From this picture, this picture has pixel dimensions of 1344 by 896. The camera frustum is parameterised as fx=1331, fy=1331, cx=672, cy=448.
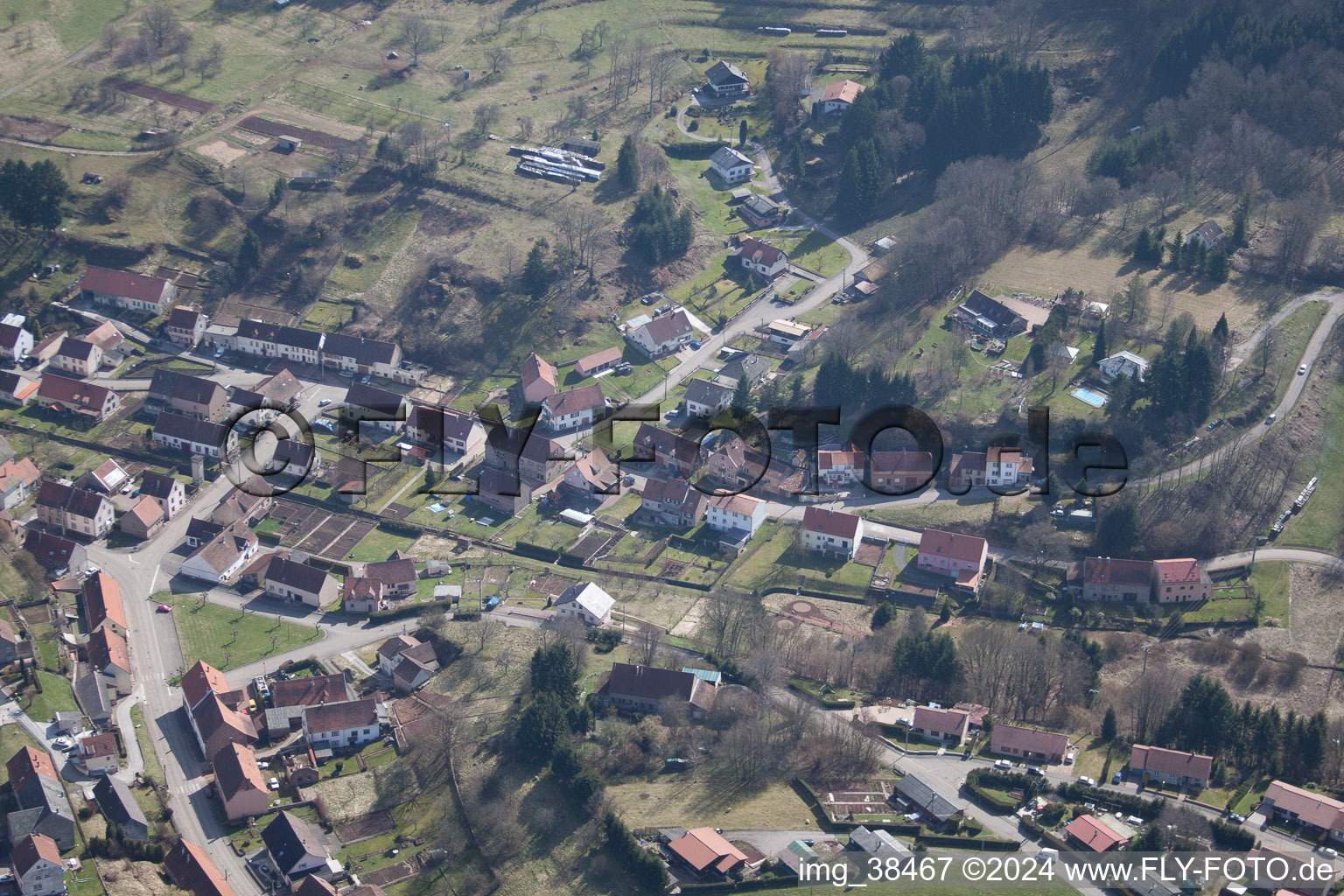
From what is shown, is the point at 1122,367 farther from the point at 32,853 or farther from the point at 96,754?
the point at 32,853

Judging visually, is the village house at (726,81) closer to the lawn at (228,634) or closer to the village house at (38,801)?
the lawn at (228,634)

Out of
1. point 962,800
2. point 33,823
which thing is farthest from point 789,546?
point 33,823

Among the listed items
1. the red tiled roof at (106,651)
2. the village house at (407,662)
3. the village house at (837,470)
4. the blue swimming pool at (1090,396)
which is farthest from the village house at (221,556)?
the blue swimming pool at (1090,396)

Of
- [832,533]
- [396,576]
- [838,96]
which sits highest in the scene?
[838,96]

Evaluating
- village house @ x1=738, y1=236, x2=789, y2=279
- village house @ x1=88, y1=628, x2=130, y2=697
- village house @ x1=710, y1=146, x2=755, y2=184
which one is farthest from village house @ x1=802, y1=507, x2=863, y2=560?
village house @ x1=710, y1=146, x2=755, y2=184

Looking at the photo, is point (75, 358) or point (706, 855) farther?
point (75, 358)

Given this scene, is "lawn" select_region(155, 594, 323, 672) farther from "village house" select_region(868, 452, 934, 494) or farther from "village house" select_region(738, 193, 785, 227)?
"village house" select_region(738, 193, 785, 227)

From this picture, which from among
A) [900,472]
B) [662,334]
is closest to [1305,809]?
[900,472]
